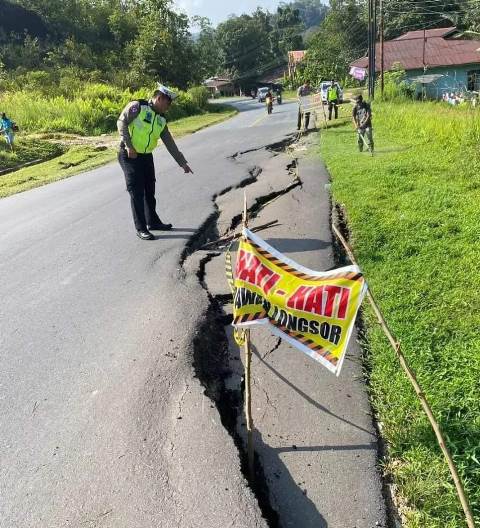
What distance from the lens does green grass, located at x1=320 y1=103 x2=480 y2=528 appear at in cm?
249

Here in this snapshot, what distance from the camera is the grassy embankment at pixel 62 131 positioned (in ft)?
43.5

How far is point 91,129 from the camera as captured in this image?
21625 mm

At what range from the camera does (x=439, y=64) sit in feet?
99.8

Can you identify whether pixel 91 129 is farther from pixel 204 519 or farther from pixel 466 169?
pixel 204 519

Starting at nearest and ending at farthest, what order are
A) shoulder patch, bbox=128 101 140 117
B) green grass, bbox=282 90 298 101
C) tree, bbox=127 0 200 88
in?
shoulder patch, bbox=128 101 140 117 → tree, bbox=127 0 200 88 → green grass, bbox=282 90 298 101

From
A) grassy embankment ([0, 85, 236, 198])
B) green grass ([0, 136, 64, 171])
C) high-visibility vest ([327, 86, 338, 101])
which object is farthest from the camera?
high-visibility vest ([327, 86, 338, 101])

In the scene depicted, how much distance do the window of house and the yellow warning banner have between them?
110ft

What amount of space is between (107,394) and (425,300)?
2725 mm

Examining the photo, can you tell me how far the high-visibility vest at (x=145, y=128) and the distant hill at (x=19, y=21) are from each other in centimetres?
4019

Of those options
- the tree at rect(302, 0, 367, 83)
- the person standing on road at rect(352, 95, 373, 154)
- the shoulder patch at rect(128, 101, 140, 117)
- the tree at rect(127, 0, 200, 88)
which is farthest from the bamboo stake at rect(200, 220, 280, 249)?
the tree at rect(302, 0, 367, 83)

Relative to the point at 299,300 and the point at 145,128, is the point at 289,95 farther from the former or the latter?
the point at 299,300

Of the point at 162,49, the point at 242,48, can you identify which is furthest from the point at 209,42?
the point at 162,49

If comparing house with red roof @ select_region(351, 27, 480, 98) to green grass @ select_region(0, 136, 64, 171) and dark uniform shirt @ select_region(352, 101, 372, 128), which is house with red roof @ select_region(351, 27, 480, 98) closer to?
dark uniform shirt @ select_region(352, 101, 372, 128)

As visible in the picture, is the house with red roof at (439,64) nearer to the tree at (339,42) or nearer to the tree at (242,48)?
the tree at (339,42)
